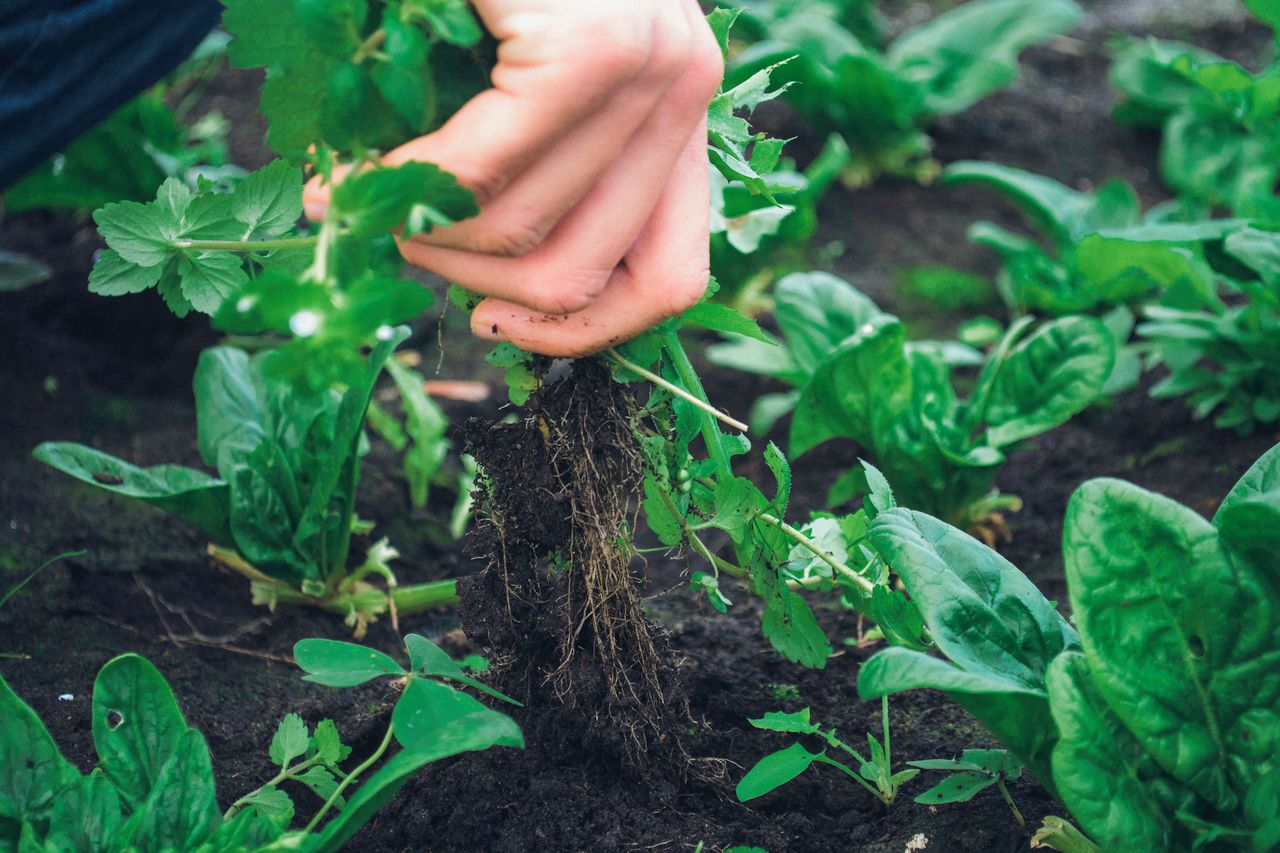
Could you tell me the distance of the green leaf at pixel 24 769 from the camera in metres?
1.23

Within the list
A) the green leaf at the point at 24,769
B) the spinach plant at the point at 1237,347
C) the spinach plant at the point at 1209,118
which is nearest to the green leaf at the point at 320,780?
the green leaf at the point at 24,769

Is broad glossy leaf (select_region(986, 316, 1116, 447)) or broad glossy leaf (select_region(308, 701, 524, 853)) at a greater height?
broad glossy leaf (select_region(308, 701, 524, 853))

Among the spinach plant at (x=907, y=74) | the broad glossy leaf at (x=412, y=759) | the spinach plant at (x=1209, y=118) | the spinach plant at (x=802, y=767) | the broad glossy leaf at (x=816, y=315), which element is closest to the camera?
the broad glossy leaf at (x=412, y=759)

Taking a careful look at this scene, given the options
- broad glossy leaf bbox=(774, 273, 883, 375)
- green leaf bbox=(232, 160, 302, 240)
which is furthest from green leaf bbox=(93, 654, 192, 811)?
broad glossy leaf bbox=(774, 273, 883, 375)

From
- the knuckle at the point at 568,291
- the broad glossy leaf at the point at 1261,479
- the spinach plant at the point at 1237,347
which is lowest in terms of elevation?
the spinach plant at the point at 1237,347

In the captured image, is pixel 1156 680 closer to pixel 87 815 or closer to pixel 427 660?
pixel 427 660

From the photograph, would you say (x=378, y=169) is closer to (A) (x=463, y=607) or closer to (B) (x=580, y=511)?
(B) (x=580, y=511)

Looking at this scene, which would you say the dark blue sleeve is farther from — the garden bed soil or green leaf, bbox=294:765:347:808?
green leaf, bbox=294:765:347:808

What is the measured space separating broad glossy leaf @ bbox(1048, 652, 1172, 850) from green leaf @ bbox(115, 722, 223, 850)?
0.88 m

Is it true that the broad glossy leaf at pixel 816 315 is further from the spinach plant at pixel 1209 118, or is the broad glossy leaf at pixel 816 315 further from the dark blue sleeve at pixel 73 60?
the dark blue sleeve at pixel 73 60

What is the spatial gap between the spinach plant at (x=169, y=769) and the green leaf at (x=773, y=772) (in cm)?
30

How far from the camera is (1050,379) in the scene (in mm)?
2057

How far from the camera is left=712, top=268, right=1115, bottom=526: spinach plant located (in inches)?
79.2

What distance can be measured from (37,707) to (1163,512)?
1447mm
